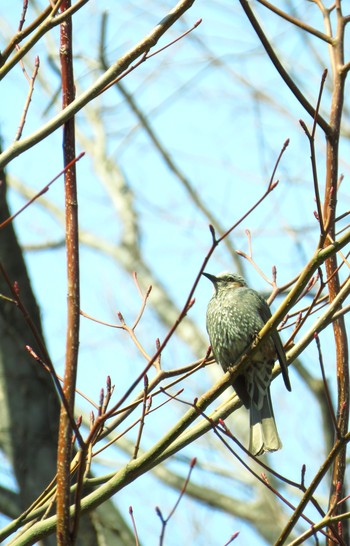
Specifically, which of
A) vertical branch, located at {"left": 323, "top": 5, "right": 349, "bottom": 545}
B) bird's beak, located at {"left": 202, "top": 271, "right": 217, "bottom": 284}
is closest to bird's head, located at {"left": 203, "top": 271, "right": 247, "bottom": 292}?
bird's beak, located at {"left": 202, "top": 271, "right": 217, "bottom": 284}

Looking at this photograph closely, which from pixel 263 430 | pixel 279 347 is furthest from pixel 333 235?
Result: pixel 263 430

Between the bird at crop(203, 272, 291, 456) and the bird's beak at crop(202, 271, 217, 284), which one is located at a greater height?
the bird's beak at crop(202, 271, 217, 284)

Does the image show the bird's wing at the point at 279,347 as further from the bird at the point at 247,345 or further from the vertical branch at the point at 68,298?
the vertical branch at the point at 68,298

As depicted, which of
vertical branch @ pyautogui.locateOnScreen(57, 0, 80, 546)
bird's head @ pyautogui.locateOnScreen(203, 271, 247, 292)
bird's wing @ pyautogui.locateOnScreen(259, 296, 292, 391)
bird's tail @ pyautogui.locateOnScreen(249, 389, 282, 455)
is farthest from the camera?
bird's head @ pyautogui.locateOnScreen(203, 271, 247, 292)

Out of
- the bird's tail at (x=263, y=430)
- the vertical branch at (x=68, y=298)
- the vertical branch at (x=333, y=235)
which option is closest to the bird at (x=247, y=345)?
the bird's tail at (x=263, y=430)

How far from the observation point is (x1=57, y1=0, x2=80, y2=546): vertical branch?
2.06 metres

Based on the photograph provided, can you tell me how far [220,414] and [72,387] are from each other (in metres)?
0.81

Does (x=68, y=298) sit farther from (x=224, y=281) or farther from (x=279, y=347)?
(x=224, y=281)

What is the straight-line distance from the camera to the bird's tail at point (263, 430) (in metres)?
3.56

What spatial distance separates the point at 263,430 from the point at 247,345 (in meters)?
0.51

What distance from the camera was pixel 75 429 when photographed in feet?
6.68

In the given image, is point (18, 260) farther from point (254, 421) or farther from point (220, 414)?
point (220, 414)

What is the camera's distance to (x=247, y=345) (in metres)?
4.04

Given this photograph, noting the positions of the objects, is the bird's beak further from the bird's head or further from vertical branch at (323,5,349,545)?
vertical branch at (323,5,349,545)
